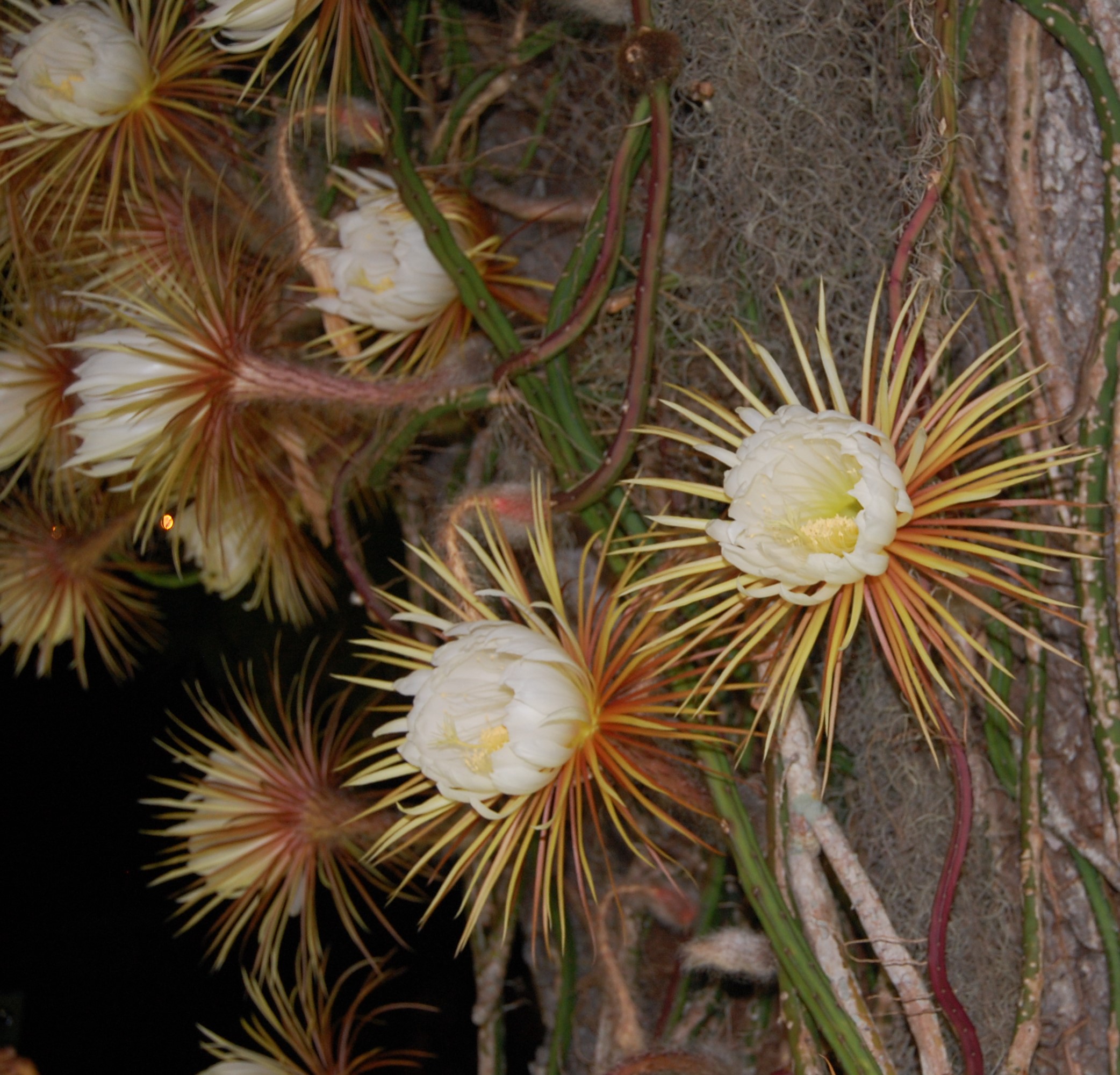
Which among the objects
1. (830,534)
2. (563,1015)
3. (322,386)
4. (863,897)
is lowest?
(563,1015)

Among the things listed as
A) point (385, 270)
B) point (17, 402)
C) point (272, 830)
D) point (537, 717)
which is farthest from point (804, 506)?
point (17, 402)

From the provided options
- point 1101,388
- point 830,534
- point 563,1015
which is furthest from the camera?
point 563,1015

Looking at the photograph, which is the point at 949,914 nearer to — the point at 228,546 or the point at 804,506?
the point at 804,506

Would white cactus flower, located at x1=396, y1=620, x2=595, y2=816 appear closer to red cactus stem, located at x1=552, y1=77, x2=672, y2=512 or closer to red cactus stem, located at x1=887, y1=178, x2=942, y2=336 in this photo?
red cactus stem, located at x1=552, y1=77, x2=672, y2=512

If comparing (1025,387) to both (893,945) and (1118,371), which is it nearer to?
(1118,371)

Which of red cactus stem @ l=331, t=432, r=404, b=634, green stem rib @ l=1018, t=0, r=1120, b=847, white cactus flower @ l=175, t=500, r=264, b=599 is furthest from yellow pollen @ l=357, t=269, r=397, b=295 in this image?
green stem rib @ l=1018, t=0, r=1120, b=847

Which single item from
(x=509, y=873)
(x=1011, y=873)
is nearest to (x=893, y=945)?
(x=1011, y=873)
